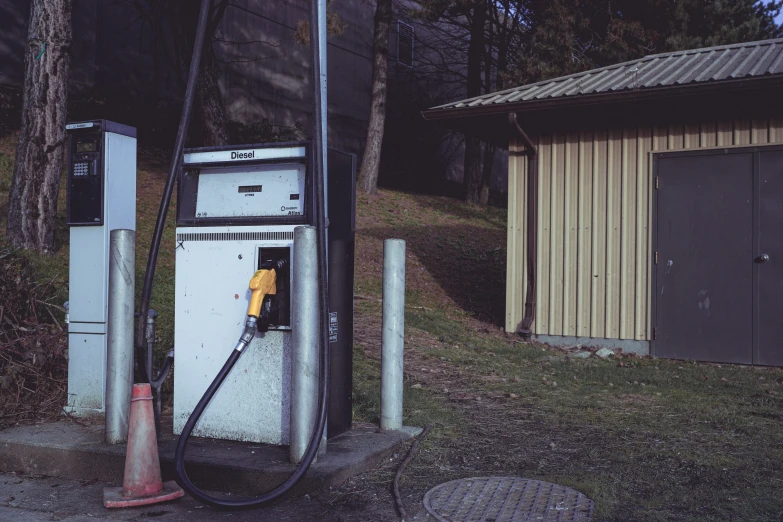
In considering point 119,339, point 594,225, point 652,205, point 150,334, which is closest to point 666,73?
point 652,205

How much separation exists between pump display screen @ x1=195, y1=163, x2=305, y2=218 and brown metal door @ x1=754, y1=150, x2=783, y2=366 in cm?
684

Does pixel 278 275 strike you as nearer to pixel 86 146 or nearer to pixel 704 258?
pixel 86 146

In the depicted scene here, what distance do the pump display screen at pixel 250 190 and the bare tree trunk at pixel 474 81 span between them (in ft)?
63.7

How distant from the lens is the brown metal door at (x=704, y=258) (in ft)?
31.2

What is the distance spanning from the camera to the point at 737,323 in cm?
951

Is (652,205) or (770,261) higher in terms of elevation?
(652,205)

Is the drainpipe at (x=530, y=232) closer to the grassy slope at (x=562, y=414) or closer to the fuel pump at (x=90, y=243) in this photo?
the grassy slope at (x=562, y=414)

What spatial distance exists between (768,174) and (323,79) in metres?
6.88

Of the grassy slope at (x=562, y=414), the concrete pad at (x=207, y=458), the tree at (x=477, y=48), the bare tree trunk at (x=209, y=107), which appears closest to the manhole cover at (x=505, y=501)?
the grassy slope at (x=562, y=414)

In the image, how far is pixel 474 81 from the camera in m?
24.1

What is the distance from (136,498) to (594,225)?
25.6 feet

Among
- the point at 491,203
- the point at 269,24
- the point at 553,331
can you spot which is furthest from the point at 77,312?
the point at 491,203

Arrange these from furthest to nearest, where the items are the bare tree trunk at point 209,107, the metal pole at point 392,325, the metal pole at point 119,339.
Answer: the bare tree trunk at point 209,107, the metal pole at point 392,325, the metal pole at point 119,339

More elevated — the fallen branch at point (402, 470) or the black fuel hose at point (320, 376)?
the black fuel hose at point (320, 376)
